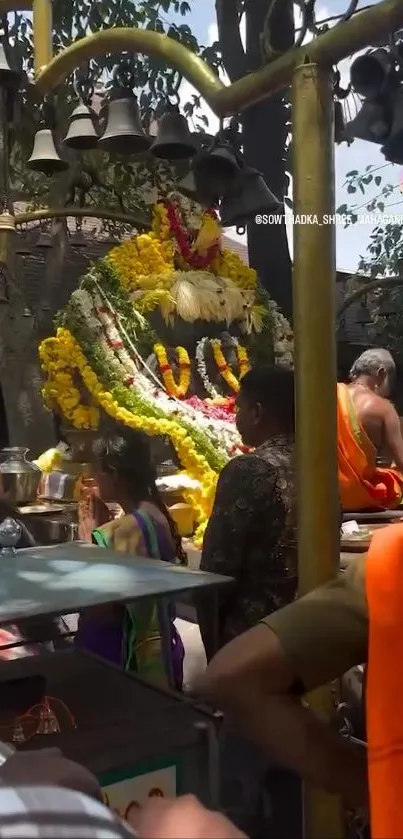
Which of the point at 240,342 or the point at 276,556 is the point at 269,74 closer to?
the point at 276,556

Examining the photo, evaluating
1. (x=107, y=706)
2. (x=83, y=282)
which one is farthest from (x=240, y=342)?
(x=107, y=706)

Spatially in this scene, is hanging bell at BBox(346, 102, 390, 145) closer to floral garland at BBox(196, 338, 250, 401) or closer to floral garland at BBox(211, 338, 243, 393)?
floral garland at BBox(196, 338, 250, 401)

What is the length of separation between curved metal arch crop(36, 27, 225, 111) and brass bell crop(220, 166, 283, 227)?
2.22ft

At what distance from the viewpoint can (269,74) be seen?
85.2 inches

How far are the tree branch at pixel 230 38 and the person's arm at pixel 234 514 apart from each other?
2.50m

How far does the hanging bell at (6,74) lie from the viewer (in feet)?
15.5

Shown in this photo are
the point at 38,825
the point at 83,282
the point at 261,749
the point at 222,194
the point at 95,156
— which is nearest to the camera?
the point at 38,825

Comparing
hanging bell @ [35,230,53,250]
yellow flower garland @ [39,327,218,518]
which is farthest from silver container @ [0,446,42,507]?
hanging bell @ [35,230,53,250]

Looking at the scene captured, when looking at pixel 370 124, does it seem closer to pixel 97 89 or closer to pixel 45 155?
pixel 45 155

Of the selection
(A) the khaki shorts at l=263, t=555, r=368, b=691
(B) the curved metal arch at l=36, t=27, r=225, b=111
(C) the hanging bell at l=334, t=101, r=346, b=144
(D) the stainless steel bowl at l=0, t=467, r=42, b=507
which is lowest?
(D) the stainless steel bowl at l=0, t=467, r=42, b=507

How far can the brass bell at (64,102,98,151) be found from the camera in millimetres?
5219

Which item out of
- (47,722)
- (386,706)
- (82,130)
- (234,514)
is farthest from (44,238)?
(386,706)

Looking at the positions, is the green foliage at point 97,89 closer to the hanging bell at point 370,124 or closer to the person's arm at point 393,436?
the person's arm at point 393,436

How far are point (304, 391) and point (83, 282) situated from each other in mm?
5995
